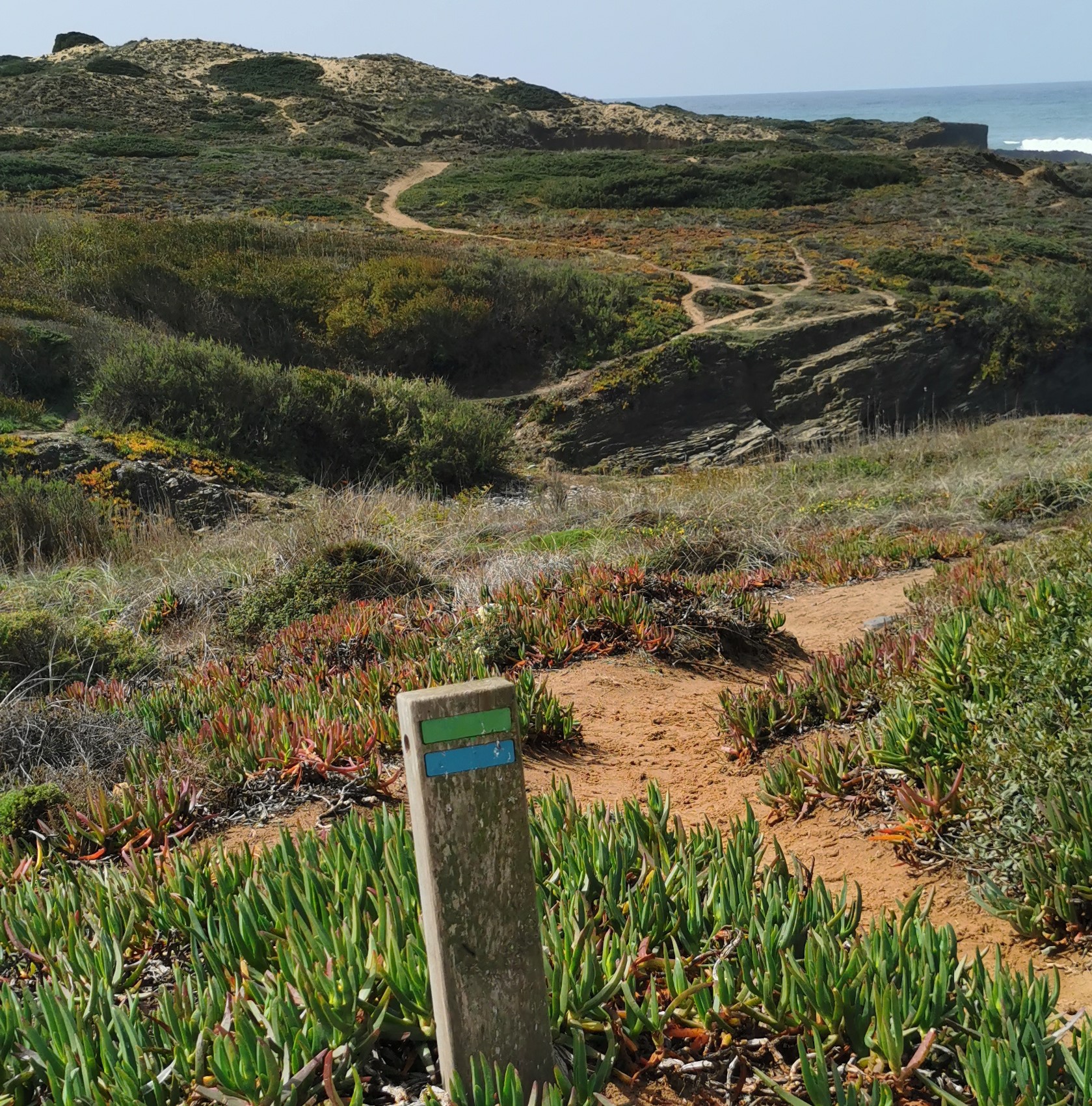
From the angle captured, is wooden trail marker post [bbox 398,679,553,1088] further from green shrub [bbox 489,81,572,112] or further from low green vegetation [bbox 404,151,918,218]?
green shrub [bbox 489,81,572,112]

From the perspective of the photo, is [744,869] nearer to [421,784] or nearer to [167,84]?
[421,784]

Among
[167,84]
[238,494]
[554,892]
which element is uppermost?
[167,84]

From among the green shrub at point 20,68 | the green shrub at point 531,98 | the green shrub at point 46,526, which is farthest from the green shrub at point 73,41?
the green shrub at point 46,526

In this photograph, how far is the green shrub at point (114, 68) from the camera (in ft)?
171

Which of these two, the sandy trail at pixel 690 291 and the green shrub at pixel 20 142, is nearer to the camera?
the sandy trail at pixel 690 291

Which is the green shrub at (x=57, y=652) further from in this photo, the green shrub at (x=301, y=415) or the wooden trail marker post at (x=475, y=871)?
the green shrub at (x=301, y=415)

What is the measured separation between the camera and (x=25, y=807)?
3.94 m

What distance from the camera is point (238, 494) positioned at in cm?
1277

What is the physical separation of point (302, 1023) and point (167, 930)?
36.1 inches

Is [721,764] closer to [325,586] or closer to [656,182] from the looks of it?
[325,586]

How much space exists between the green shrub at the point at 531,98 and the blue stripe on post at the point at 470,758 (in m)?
64.1

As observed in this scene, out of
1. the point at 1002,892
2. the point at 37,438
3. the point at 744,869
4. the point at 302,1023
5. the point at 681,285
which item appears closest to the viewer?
the point at 302,1023

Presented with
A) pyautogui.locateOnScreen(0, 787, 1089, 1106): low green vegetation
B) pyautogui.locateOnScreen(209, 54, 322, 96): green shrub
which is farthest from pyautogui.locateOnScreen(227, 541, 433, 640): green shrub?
pyautogui.locateOnScreen(209, 54, 322, 96): green shrub

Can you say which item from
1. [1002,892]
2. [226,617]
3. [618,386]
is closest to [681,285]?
[618,386]
